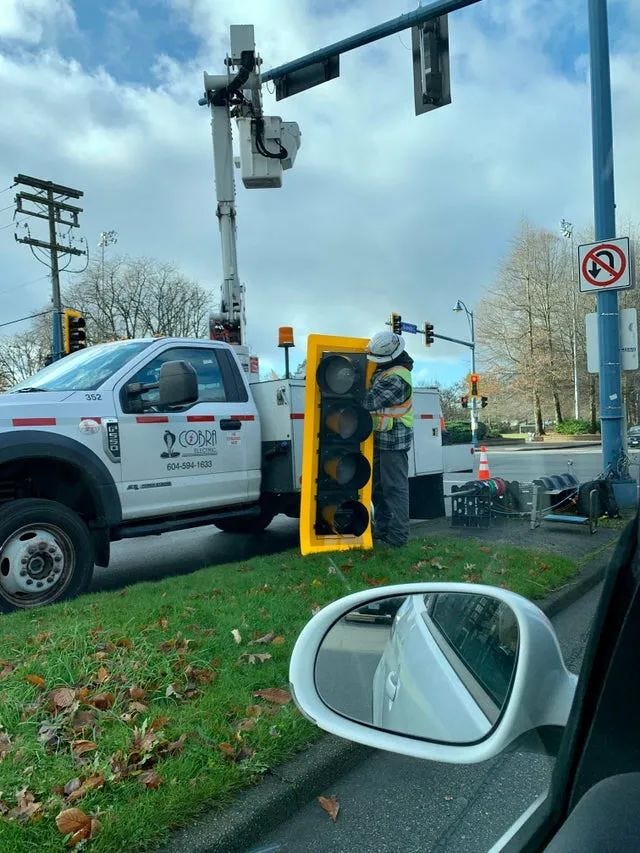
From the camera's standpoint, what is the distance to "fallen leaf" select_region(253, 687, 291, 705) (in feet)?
11.0

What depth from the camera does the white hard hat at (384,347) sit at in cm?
629

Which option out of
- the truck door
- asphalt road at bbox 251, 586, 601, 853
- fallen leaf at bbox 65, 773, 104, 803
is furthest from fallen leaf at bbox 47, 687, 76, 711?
the truck door

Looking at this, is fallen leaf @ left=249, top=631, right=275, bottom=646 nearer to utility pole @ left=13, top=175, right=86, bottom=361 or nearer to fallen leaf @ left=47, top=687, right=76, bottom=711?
fallen leaf @ left=47, top=687, right=76, bottom=711

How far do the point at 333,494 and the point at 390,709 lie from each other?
476 centimetres

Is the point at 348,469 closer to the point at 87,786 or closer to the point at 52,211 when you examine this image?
the point at 87,786

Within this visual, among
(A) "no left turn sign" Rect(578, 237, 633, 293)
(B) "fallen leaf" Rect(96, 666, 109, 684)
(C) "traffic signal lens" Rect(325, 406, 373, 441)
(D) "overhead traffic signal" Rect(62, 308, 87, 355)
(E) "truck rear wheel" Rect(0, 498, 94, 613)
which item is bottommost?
(B) "fallen leaf" Rect(96, 666, 109, 684)

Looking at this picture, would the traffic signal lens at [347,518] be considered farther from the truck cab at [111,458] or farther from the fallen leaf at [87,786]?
the fallen leaf at [87,786]

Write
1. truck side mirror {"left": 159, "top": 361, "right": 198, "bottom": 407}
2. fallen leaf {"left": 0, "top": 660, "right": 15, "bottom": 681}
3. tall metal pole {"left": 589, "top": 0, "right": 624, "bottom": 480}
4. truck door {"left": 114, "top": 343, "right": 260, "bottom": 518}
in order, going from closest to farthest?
fallen leaf {"left": 0, "top": 660, "right": 15, "bottom": 681}
truck side mirror {"left": 159, "top": 361, "right": 198, "bottom": 407}
truck door {"left": 114, "top": 343, "right": 260, "bottom": 518}
tall metal pole {"left": 589, "top": 0, "right": 624, "bottom": 480}

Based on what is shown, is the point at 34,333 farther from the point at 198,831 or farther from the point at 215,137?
the point at 198,831

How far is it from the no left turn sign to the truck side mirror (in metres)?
5.37

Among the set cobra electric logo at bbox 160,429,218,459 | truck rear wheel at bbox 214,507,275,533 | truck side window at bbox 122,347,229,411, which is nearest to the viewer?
cobra electric logo at bbox 160,429,218,459

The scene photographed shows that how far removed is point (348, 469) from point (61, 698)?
11.5ft

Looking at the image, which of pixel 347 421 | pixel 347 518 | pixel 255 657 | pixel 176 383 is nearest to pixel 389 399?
pixel 347 421

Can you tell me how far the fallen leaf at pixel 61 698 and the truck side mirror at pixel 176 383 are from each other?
2.77 m
